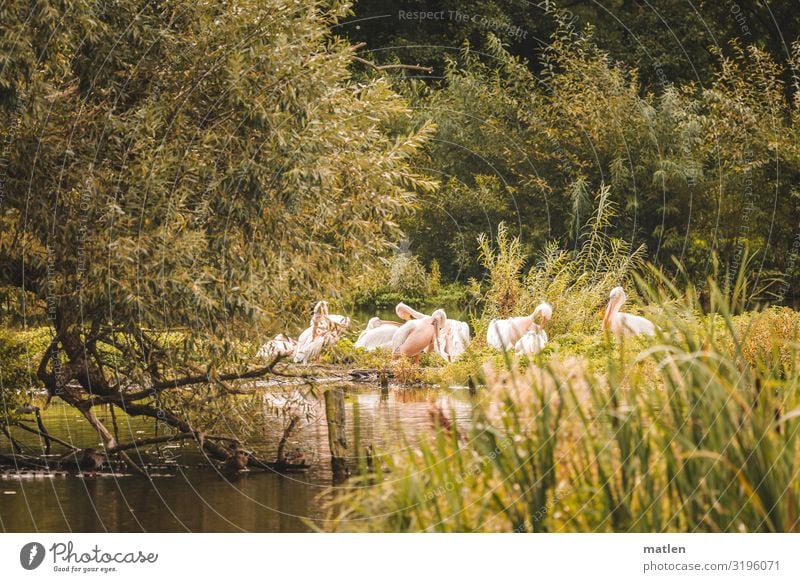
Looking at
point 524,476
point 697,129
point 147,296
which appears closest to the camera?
point 524,476

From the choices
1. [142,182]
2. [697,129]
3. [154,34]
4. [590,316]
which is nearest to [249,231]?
[142,182]

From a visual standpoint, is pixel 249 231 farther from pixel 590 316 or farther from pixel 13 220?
pixel 590 316

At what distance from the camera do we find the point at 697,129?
1556 cm

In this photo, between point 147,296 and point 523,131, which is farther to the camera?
point 523,131

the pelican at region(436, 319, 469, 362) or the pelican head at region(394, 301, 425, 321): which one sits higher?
the pelican head at region(394, 301, 425, 321)

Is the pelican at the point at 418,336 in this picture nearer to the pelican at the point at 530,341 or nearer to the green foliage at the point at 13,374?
the pelican at the point at 530,341

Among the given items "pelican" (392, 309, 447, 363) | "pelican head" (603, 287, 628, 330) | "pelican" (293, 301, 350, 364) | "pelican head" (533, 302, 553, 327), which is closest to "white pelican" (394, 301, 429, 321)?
"pelican" (392, 309, 447, 363)

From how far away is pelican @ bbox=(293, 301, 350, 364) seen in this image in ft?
30.9

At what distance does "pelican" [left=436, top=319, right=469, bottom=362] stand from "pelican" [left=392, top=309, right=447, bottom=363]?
10cm

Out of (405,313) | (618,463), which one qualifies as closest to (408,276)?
(405,313)

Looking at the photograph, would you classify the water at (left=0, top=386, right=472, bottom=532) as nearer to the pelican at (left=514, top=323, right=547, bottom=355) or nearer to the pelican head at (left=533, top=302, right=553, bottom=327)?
the pelican at (left=514, top=323, right=547, bottom=355)

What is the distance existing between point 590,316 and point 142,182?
7.25 metres

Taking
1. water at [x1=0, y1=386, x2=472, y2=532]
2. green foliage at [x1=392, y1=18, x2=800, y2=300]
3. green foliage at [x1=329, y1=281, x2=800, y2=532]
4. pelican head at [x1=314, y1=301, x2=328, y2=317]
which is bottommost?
water at [x1=0, y1=386, x2=472, y2=532]
